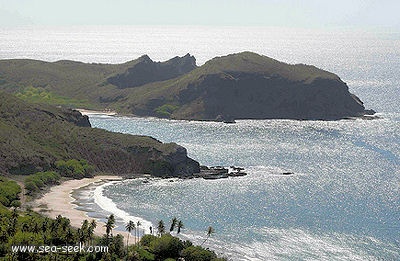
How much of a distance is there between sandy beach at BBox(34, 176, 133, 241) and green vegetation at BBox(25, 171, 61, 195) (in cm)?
274

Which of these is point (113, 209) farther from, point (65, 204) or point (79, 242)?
point (79, 242)

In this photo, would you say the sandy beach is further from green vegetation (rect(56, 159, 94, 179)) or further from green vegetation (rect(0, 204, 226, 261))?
green vegetation (rect(0, 204, 226, 261))

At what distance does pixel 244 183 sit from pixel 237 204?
2204cm

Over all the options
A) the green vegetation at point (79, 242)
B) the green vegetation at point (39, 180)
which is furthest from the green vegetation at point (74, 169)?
the green vegetation at point (79, 242)

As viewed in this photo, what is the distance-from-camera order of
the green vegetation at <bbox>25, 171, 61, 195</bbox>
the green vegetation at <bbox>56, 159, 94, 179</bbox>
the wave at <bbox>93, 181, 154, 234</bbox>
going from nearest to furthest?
1. the wave at <bbox>93, 181, 154, 234</bbox>
2. the green vegetation at <bbox>25, 171, 61, 195</bbox>
3. the green vegetation at <bbox>56, 159, 94, 179</bbox>

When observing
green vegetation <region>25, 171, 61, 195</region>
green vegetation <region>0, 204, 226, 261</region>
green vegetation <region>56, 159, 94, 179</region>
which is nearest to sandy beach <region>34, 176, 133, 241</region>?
green vegetation <region>25, 171, 61, 195</region>

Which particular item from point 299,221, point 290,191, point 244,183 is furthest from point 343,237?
point 244,183

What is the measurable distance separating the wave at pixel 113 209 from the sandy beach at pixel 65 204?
6032 millimetres

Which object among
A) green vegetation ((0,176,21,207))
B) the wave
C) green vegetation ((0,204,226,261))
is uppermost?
green vegetation ((0,204,226,261))

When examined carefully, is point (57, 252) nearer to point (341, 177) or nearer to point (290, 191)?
point (290, 191)

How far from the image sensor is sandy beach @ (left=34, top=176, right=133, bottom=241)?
140450mm

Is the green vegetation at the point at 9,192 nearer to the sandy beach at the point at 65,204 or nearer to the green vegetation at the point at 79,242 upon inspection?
the sandy beach at the point at 65,204

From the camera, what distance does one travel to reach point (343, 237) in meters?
135

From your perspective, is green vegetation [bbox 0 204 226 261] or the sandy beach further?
the sandy beach
